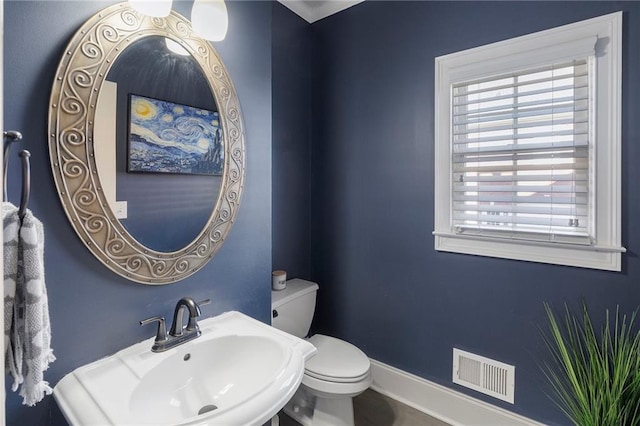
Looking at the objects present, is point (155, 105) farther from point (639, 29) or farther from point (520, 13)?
point (639, 29)

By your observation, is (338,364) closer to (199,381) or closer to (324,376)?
(324,376)

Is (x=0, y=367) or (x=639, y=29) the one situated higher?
(x=639, y=29)

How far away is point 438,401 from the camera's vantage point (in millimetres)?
1790

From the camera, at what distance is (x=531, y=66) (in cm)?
148

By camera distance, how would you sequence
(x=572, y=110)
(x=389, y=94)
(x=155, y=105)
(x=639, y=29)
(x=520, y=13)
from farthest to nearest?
(x=389, y=94) < (x=520, y=13) < (x=572, y=110) < (x=639, y=29) < (x=155, y=105)

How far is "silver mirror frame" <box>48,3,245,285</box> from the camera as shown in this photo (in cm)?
90

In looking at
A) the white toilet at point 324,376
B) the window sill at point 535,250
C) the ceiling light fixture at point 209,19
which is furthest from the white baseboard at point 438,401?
the ceiling light fixture at point 209,19

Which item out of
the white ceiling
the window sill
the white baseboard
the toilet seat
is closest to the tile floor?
the white baseboard

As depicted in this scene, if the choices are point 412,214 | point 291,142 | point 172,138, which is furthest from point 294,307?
point 172,138

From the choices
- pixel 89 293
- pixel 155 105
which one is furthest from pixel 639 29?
pixel 89 293

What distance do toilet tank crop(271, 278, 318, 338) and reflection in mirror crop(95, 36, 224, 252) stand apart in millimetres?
759

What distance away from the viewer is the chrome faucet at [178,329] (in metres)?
1.06

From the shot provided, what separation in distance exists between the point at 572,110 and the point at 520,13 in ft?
1.73

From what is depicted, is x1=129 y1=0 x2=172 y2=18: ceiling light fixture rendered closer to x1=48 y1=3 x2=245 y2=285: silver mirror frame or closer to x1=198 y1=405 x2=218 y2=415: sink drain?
x1=48 y1=3 x2=245 y2=285: silver mirror frame
